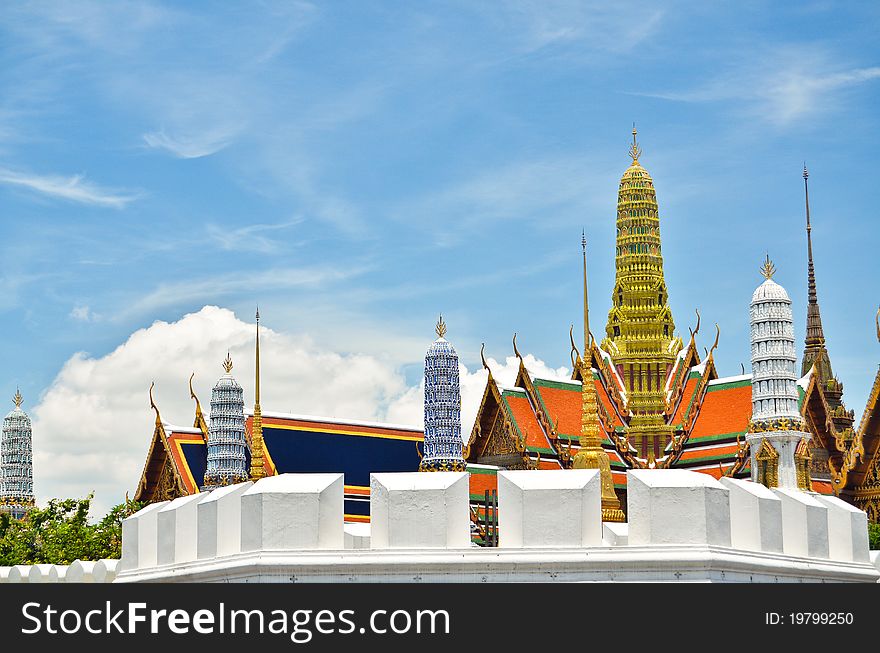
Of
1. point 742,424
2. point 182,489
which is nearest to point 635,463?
point 742,424

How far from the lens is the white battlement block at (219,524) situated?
19.6 metres

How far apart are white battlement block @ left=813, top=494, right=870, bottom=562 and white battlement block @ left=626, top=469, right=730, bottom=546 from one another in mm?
2713

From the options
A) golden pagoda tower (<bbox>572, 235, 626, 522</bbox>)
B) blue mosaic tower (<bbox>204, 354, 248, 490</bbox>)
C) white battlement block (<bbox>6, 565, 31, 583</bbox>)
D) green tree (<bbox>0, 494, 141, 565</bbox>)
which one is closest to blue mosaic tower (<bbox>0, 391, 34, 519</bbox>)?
green tree (<bbox>0, 494, 141, 565</bbox>)

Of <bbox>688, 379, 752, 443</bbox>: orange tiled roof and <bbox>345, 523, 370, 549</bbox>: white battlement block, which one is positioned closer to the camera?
<bbox>345, 523, 370, 549</bbox>: white battlement block

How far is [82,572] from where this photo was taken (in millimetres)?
26359

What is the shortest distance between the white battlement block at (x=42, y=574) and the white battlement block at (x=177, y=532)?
768cm

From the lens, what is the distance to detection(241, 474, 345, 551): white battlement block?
19156 mm

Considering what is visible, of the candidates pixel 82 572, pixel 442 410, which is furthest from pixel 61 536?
pixel 82 572

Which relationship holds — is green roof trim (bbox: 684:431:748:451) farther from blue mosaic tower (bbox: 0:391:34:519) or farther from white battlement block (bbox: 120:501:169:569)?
white battlement block (bbox: 120:501:169:569)

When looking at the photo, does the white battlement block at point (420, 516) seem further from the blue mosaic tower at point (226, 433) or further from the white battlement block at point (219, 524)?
the blue mosaic tower at point (226, 433)

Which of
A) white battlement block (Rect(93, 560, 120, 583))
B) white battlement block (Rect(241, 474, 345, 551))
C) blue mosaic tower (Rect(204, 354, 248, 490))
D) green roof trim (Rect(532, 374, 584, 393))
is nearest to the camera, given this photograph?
white battlement block (Rect(241, 474, 345, 551))
